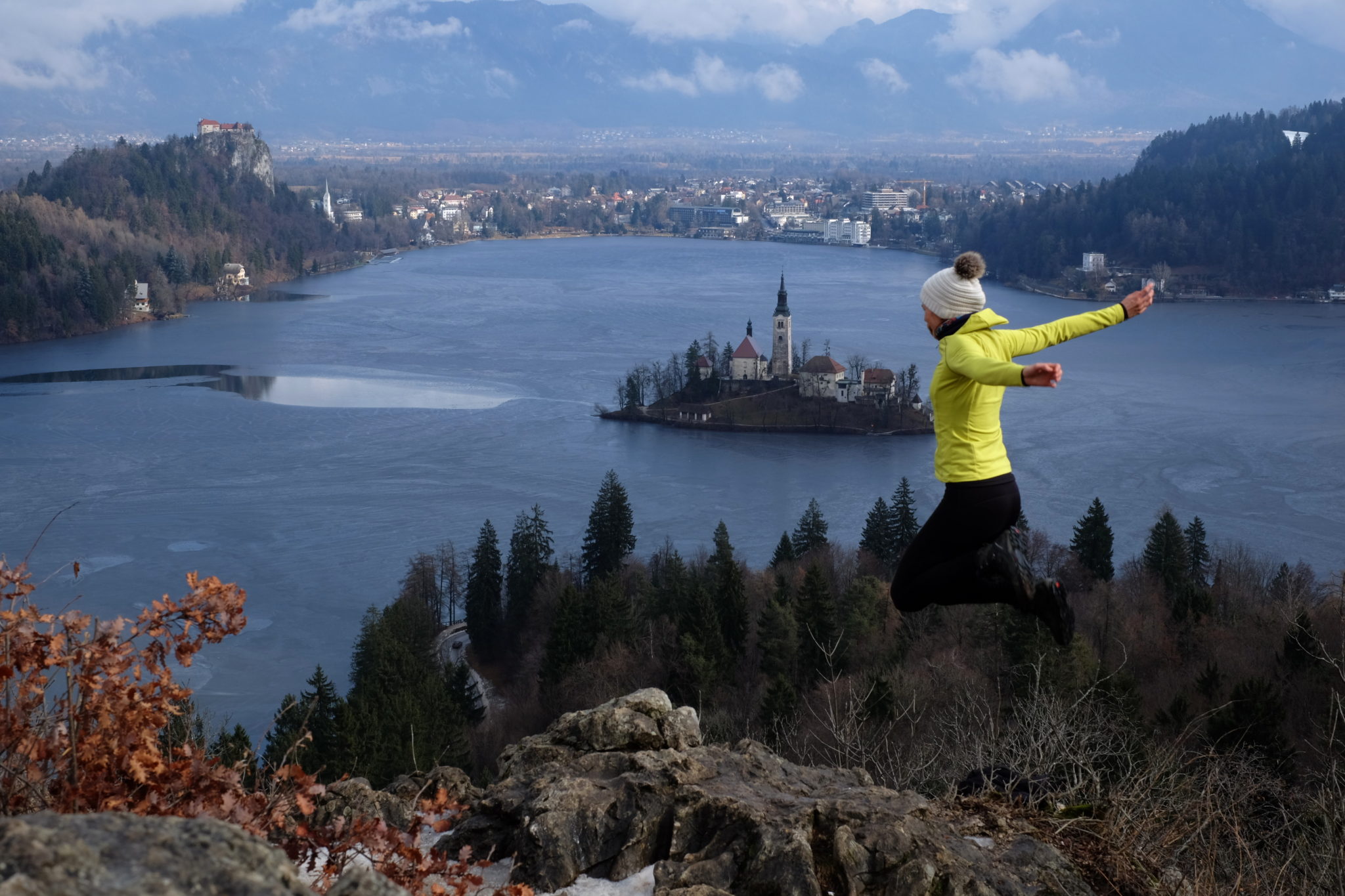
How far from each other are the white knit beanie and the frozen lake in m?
9.86

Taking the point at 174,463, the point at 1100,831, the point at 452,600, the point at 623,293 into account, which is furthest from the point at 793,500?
the point at 623,293

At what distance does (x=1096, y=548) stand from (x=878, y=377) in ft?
34.8

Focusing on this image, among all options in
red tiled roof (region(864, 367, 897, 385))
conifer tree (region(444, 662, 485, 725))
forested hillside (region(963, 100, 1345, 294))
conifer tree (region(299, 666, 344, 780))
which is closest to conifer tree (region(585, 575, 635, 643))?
conifer tree (region(444, 662, 485, 725))

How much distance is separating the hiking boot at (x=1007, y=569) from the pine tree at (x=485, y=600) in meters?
11.6

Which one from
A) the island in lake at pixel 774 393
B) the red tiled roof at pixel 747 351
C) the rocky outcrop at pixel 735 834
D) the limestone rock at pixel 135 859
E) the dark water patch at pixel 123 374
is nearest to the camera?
the limestone rock at pixel 135 859

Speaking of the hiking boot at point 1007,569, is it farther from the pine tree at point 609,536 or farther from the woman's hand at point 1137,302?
the pine tree at point 609,536

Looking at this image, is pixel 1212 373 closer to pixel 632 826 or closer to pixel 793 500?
pixel 793 500

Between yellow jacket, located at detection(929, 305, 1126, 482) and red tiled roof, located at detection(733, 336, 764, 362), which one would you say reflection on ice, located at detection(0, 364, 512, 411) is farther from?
yellow jacket, located at detection(929, 305, 1126, 482)

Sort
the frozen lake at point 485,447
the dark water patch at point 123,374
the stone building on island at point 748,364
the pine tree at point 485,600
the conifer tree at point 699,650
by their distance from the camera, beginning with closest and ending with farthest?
the conifer tree at point 699,650 → the pine tree at point 485,600 → the frozen lake at point 485,447 → the stone building on island at point 748,364 → the dark water patch at point 123,374

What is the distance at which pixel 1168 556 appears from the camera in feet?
43.7

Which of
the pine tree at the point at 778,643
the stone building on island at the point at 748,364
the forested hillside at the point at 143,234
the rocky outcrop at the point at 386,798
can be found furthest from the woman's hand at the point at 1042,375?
the forested hillside at the point at 143,234

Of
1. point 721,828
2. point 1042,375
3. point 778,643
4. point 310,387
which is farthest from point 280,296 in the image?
point 1042,375

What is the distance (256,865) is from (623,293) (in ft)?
126

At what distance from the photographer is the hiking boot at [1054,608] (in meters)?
2.36
